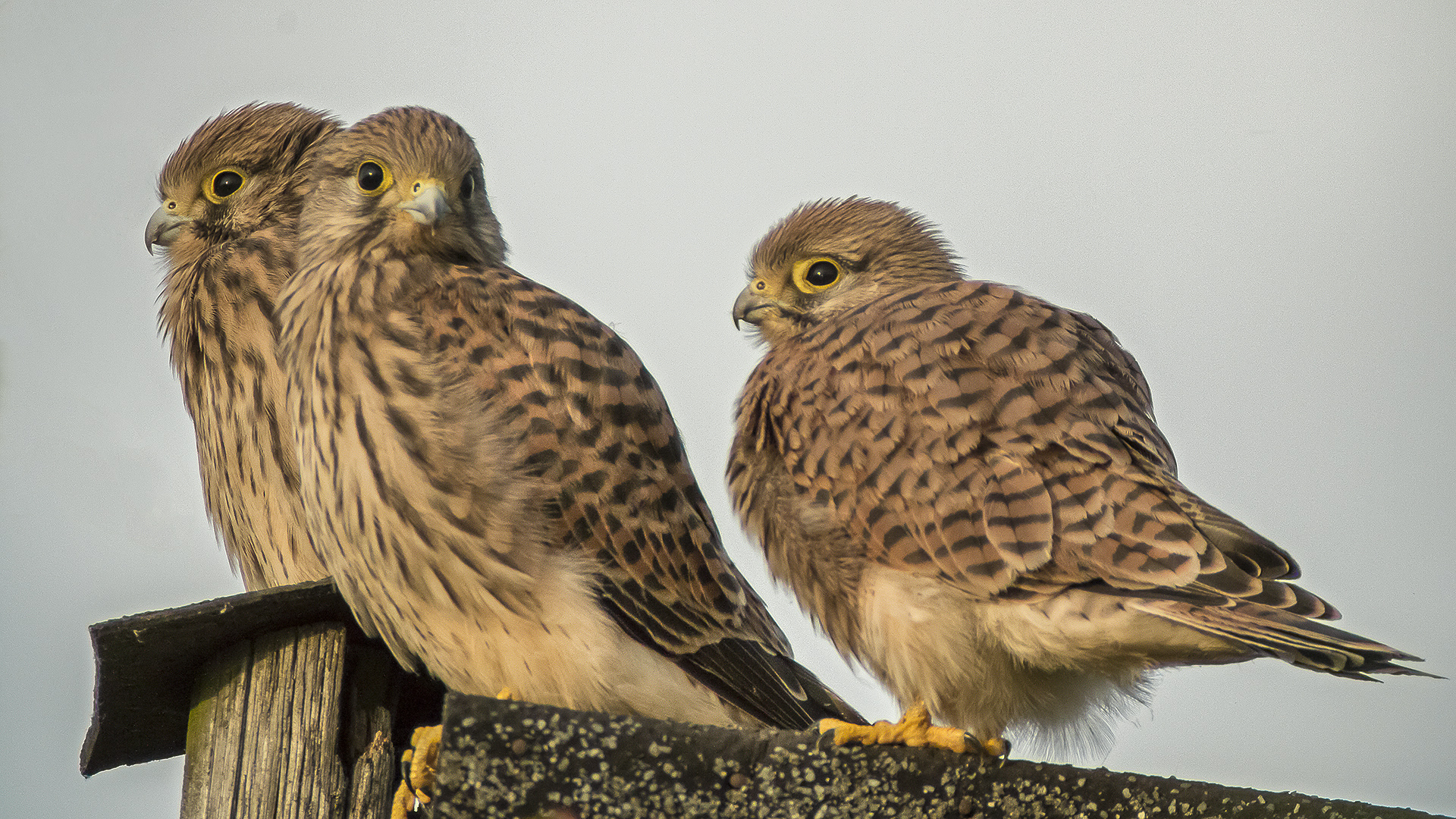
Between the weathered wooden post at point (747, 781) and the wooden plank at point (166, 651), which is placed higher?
the wooden plank at point (166, 651)

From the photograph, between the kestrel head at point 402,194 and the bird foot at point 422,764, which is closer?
the bird foot at point 422,764

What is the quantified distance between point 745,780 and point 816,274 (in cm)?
279

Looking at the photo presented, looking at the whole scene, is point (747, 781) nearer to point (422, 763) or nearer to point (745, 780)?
point (745, 780)

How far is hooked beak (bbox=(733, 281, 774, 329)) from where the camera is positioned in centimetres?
483

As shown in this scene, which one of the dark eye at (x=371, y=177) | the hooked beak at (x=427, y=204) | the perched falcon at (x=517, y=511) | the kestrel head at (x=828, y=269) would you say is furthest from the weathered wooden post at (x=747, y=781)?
the kestrel head at (x=828, y=269)

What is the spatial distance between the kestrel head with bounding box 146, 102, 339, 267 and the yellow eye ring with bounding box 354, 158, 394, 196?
776mm

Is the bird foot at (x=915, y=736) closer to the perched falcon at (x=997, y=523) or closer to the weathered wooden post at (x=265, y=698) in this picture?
the perched falcon at (x=997, y=523)

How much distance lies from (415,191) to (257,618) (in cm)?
128

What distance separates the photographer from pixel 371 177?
13.0ft

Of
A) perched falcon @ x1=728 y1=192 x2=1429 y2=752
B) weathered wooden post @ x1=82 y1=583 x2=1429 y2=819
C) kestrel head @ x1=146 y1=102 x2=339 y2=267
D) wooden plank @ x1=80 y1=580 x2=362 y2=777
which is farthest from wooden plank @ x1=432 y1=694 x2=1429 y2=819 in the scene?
kestrel head @ x1=146 y1=102 x2=339 y2=267

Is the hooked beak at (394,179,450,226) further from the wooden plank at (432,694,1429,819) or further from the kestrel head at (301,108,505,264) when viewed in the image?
the wooden plank at (432,694,1429,819)

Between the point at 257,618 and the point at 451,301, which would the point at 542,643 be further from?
the point at 451,301

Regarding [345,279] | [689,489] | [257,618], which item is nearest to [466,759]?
[257,618]

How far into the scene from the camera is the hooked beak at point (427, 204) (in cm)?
373
